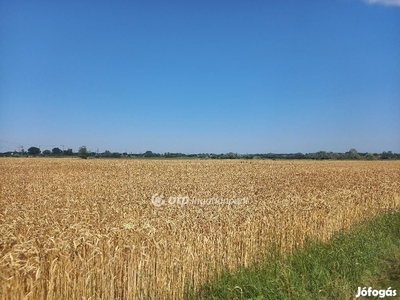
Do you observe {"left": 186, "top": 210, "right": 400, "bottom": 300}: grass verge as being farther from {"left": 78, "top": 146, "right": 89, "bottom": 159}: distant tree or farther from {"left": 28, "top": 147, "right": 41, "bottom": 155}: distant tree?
{"left": 28, "top": 147, "right": 41, "bottom": 155}: distant tree

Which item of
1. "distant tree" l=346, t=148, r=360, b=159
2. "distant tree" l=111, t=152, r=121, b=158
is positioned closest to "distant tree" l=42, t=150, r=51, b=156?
"distant tree" l=111, t=152, r=121, b=158

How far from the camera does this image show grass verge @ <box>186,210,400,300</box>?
538 centimetres

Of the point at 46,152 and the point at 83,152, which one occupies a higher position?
the point at 46,152

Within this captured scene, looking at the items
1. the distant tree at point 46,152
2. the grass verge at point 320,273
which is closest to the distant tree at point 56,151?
the distant tree at point 46,152

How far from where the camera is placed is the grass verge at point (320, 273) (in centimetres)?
538

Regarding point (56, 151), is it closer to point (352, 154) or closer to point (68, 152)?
point (68, 152)

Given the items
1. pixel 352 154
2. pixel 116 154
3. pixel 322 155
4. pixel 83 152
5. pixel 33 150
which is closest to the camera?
pixel 83 152

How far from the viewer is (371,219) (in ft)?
37.4

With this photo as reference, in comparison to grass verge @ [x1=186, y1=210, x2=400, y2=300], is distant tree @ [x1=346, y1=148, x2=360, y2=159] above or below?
above

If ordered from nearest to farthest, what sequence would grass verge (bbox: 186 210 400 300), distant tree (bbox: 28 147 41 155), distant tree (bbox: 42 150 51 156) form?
grass verge (bbox: 186 210 400 300)
distant tree (bbox: 42 150 51 156)
distant tree (bbox: 28 147 41 155)

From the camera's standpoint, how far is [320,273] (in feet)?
19.2

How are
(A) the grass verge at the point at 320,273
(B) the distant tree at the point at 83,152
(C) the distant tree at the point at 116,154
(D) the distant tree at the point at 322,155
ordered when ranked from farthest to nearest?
(C) the distant tree at the point at 116,154 < (D) the distant tree at the point at 322,155 < (B) the distant tree at the point at 83,152 < (A) the grass verge at the point at 320,273

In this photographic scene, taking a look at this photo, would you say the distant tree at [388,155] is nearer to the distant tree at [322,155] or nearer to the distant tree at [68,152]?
the distant tree at [322,155]

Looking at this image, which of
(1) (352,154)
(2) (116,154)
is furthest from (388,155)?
(2) (116,154)
